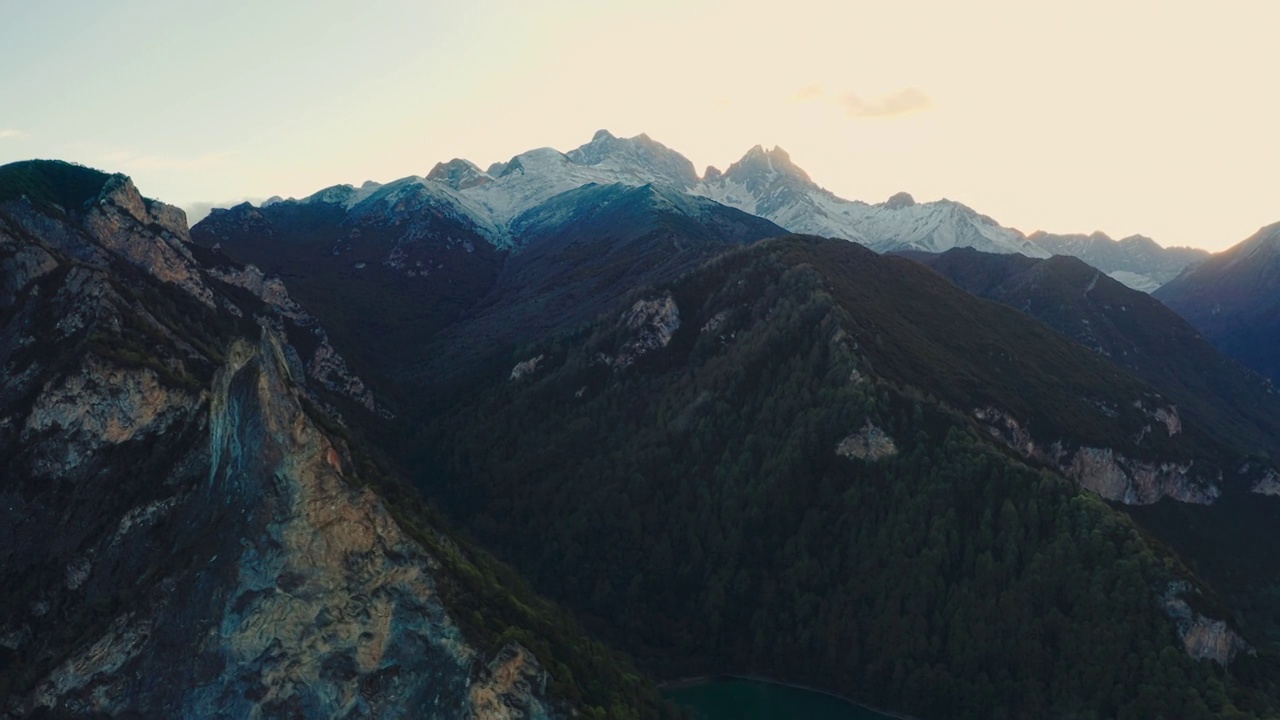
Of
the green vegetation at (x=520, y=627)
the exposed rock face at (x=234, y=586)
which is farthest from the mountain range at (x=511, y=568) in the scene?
the green vegetation at (x=520, y=627)

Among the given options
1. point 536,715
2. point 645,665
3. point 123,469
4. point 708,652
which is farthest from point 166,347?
point 708,652

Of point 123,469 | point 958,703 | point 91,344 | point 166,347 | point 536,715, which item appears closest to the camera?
point 536,715

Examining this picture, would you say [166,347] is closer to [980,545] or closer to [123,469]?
[123,469]

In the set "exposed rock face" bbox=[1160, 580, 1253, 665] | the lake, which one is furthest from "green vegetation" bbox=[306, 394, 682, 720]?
"exposed rock face" bbox=[1160, 580, 1253, 665]

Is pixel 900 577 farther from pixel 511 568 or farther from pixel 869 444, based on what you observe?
pixel 511 568

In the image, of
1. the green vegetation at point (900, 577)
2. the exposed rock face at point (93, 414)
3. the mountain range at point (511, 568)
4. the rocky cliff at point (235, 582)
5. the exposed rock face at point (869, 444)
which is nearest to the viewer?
the rocky cliff at point (235, 582)

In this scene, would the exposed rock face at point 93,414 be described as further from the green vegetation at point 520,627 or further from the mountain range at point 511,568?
the green vegetation at point 520,627

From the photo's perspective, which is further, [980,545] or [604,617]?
[604,617]
